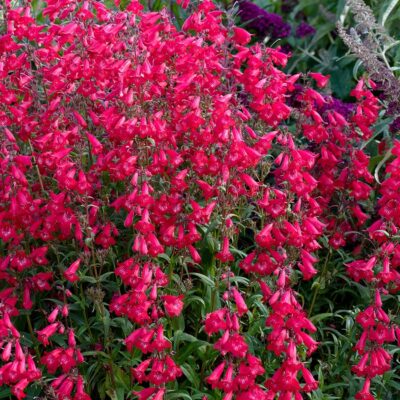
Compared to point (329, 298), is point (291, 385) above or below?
above

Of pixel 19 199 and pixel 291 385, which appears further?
pixel 19 199

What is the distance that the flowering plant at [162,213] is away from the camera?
3.96 meters

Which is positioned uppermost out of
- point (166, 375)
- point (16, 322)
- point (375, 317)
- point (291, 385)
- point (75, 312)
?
point (375, 317)

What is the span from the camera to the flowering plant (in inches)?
156

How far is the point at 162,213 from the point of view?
4.30 meters

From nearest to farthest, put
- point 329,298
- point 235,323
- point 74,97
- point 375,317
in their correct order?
point 235,323 < point 375,317 < point 74,97 < point 329,298

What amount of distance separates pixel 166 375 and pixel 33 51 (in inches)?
78.0

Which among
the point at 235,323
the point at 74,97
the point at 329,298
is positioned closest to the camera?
the point at 235,323

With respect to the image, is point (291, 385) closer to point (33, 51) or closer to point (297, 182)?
point (297, 182)

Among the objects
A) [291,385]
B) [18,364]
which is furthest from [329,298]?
[18,364]

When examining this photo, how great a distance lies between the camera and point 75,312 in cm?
483

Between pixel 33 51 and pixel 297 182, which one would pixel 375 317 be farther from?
pixel 33 51

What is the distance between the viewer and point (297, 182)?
4.21 m

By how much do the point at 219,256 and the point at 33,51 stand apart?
5.19ft
